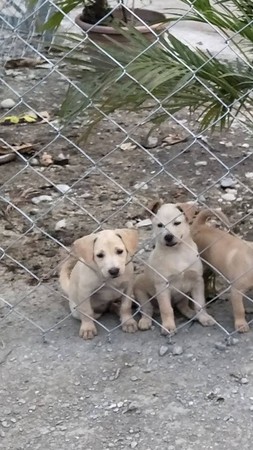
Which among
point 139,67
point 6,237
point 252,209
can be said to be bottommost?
point 6,237

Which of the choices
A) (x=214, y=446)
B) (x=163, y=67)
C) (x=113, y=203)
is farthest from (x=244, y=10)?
(x=214, y=446)

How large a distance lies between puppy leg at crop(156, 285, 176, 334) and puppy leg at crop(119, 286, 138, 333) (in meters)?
0.10

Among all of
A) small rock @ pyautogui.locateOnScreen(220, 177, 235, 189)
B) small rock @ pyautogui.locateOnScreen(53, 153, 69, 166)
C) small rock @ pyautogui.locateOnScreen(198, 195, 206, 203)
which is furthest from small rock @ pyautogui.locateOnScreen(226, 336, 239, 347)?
small rock @ pyautogui.locateOnScreen(53, 153, 69, 166)

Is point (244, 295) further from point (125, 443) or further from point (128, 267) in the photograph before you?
point (125, 443)

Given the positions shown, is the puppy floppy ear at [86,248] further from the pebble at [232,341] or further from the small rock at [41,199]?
the small rock at [41,199]

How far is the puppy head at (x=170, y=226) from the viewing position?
2777 millimetres

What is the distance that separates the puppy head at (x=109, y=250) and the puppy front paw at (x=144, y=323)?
0.65 ft

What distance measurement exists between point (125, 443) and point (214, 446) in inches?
9.1

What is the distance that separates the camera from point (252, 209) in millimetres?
3611

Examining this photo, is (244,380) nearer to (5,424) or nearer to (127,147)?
(5,424)

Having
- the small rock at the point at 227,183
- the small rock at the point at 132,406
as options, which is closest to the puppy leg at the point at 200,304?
the small rock at the point at 132,406

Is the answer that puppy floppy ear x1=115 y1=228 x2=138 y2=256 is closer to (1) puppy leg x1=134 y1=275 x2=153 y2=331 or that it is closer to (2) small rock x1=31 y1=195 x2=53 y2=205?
(1) puppy leg x1=134 y1=275 x2=153 y2=331

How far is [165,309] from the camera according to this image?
2.80m

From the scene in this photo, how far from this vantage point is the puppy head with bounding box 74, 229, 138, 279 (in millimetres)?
2717
